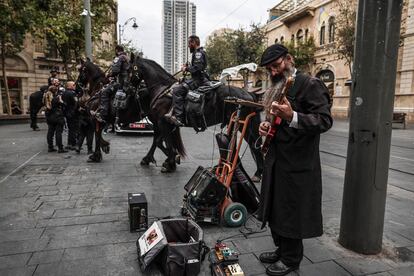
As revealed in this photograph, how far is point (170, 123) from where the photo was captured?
677cm

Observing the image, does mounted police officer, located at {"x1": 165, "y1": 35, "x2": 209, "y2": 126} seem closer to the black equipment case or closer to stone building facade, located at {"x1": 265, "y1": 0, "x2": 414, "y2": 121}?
the black equipment case

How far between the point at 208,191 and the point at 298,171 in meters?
1.40

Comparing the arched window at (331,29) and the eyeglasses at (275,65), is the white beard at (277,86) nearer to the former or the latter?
the eyeglasses at (275,65)

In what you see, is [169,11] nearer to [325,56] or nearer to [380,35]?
[325,56]

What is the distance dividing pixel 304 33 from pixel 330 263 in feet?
121

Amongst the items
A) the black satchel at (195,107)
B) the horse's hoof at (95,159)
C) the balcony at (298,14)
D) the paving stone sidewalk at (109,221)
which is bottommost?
the paving stone sidewalk at (109,221)

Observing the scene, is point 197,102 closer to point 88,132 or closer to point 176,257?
point 176,257

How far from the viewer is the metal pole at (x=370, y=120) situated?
3055 millimetres

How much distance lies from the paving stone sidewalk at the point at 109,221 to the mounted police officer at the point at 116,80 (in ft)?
4.28

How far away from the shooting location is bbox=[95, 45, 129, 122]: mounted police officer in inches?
285

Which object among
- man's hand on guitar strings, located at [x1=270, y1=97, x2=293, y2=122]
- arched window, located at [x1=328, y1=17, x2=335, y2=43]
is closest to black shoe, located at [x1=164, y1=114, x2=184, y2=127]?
man's hand on guitar strings, located at [x1=270, y1=97, x2=293, y2=122]

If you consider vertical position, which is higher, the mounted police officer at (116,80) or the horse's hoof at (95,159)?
the mounted police officer at (116,80)

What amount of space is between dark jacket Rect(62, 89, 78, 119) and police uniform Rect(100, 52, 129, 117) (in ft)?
8.63

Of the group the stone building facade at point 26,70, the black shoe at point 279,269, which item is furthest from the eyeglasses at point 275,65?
the stone building facade at point 26,70
